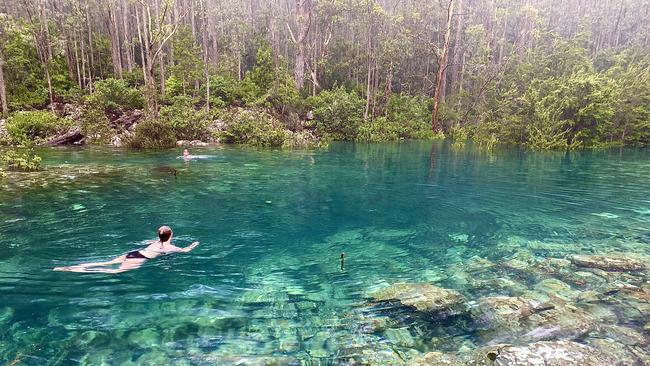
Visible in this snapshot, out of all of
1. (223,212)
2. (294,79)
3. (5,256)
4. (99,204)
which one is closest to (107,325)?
(5,256)

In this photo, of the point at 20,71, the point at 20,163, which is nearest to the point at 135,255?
the point at 20,163

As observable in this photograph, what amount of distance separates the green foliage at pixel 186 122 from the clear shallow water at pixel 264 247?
41.2ft

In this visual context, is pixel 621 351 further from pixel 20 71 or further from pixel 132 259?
pixel 20 71

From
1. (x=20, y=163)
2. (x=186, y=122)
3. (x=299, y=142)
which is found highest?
(x=186, y=122)

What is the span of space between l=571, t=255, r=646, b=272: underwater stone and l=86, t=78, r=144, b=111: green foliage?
34.1m

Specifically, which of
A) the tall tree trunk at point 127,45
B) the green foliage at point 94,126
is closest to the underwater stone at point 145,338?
the green foliage at point 94,126

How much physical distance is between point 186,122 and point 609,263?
30.1m

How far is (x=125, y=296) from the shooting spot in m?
6.43

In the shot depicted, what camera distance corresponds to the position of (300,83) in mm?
45094

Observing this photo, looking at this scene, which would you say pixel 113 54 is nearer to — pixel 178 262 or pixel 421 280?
pixel 178 262

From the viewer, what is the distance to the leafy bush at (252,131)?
3222 cm

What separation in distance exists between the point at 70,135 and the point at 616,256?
32.1 meters

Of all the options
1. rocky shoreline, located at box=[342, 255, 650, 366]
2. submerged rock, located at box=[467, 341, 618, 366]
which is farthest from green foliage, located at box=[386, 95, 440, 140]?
submerged rock, located at box=[467, 341, 618, 366]

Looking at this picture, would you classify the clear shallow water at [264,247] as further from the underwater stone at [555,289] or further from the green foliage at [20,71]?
the green foliage at [20,71]
